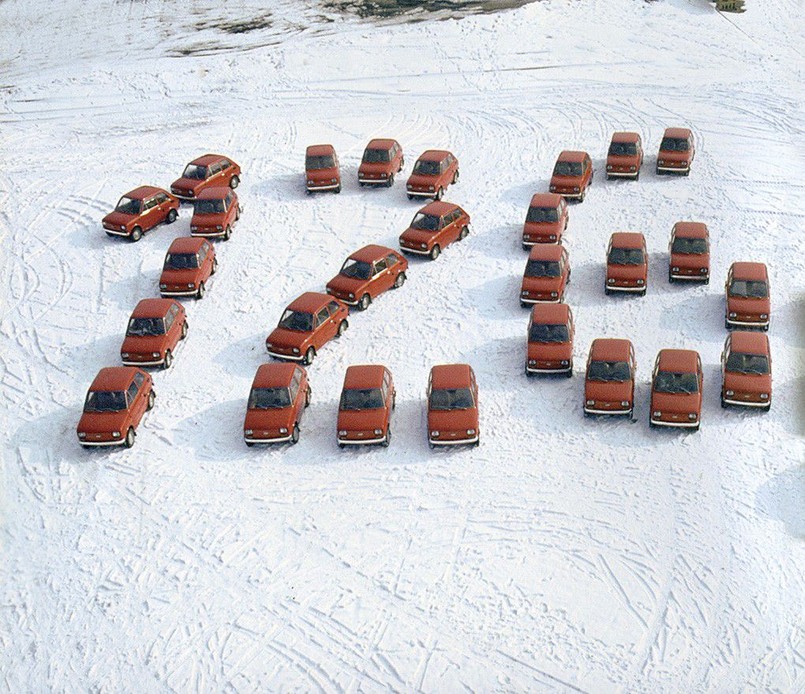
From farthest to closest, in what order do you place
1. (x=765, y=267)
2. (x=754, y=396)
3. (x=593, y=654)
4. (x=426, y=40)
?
(x=426, y=40), (x=765, y=267), (x=754, y=396), (x=593, y=654)

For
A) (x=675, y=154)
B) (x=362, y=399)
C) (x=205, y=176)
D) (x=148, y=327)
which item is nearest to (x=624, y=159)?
(x=675, y=154)

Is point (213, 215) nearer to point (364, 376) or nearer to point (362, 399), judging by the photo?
point (364, 376)

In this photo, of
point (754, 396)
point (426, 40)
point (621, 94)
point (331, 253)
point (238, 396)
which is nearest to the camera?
point (754, 396)

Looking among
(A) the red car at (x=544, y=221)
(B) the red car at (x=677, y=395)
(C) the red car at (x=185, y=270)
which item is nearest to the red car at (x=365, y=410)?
(B) the red car at (x=677, y=395)

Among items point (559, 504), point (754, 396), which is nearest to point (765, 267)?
point (754, 396)

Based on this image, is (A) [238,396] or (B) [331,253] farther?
(B) [331,253]

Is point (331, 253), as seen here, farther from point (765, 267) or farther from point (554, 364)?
point (765, 267)

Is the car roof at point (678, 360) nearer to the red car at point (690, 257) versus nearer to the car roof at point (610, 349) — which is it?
the car roof at point (610, 349)
